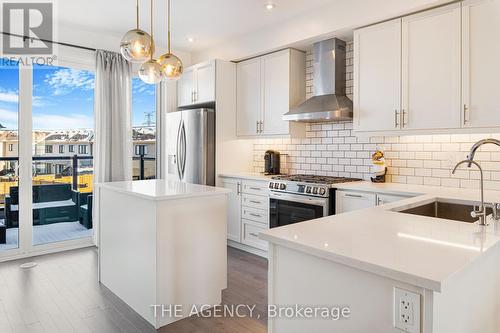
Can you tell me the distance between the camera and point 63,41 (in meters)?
4.48

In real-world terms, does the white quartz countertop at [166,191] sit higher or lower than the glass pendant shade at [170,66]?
lower

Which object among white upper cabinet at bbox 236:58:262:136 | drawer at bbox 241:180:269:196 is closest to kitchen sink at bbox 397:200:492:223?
drawer at bbox 241:180:269:196

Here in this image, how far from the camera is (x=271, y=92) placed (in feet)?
14.8

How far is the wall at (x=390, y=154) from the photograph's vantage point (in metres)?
3.24

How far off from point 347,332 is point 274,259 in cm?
40

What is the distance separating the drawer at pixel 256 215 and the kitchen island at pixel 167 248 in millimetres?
1323

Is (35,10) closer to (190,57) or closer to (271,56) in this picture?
(190,57)

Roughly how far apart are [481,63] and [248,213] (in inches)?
113

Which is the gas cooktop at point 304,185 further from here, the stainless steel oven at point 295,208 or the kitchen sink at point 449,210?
the kitchen sink at point 449,210

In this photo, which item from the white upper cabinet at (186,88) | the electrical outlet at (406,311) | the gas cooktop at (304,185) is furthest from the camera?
the white upper cabinet at (186,88)

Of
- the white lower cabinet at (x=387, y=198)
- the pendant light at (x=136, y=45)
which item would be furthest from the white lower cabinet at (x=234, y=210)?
the pendant light at (x=136, y=45)

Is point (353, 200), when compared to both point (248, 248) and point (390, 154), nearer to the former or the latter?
point (390, 154)
